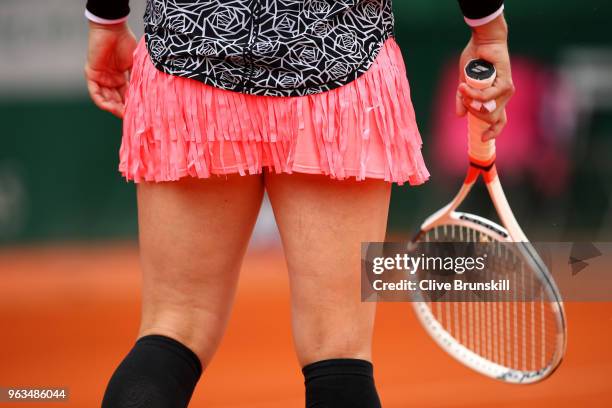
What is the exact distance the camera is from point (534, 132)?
6988 millimetres

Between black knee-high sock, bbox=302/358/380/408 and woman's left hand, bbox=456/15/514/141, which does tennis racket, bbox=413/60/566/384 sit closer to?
woman's left hand, bbox=456/15/514/141

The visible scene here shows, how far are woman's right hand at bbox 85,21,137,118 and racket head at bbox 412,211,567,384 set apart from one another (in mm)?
813

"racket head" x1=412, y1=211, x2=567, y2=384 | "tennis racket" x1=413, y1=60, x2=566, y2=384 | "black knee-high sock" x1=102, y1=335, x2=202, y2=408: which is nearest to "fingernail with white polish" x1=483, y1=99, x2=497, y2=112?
"tennis racket" x1=413, y1=60, x2=566, y2=384

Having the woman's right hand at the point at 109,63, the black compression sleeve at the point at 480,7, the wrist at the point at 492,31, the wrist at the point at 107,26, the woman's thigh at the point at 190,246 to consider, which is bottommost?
the woman's thigh at the point at 190,246

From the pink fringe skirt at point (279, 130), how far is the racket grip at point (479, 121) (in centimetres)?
14

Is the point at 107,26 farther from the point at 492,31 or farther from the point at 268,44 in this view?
the point at 492,31

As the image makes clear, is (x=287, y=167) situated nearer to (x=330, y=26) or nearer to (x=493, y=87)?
(x=330, y=26)

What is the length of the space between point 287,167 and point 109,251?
18.9 ft

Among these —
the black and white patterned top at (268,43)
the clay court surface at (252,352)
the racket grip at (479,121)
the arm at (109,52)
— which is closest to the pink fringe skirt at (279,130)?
the black and white patterned top at (268,43)

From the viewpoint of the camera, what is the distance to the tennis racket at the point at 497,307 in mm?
2250

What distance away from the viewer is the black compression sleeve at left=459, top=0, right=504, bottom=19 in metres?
1.82

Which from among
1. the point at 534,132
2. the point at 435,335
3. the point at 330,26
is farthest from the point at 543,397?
the point at 534,132

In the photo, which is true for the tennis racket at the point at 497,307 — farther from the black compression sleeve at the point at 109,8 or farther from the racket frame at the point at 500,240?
the black compression sleeve at the point at 109,8

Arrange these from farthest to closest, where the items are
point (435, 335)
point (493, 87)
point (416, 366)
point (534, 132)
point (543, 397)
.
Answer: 1. point (534, 132)
2. point (416, 366)
3. point (543, 397)
4. point (435, 335)
5. point (493, 87)
